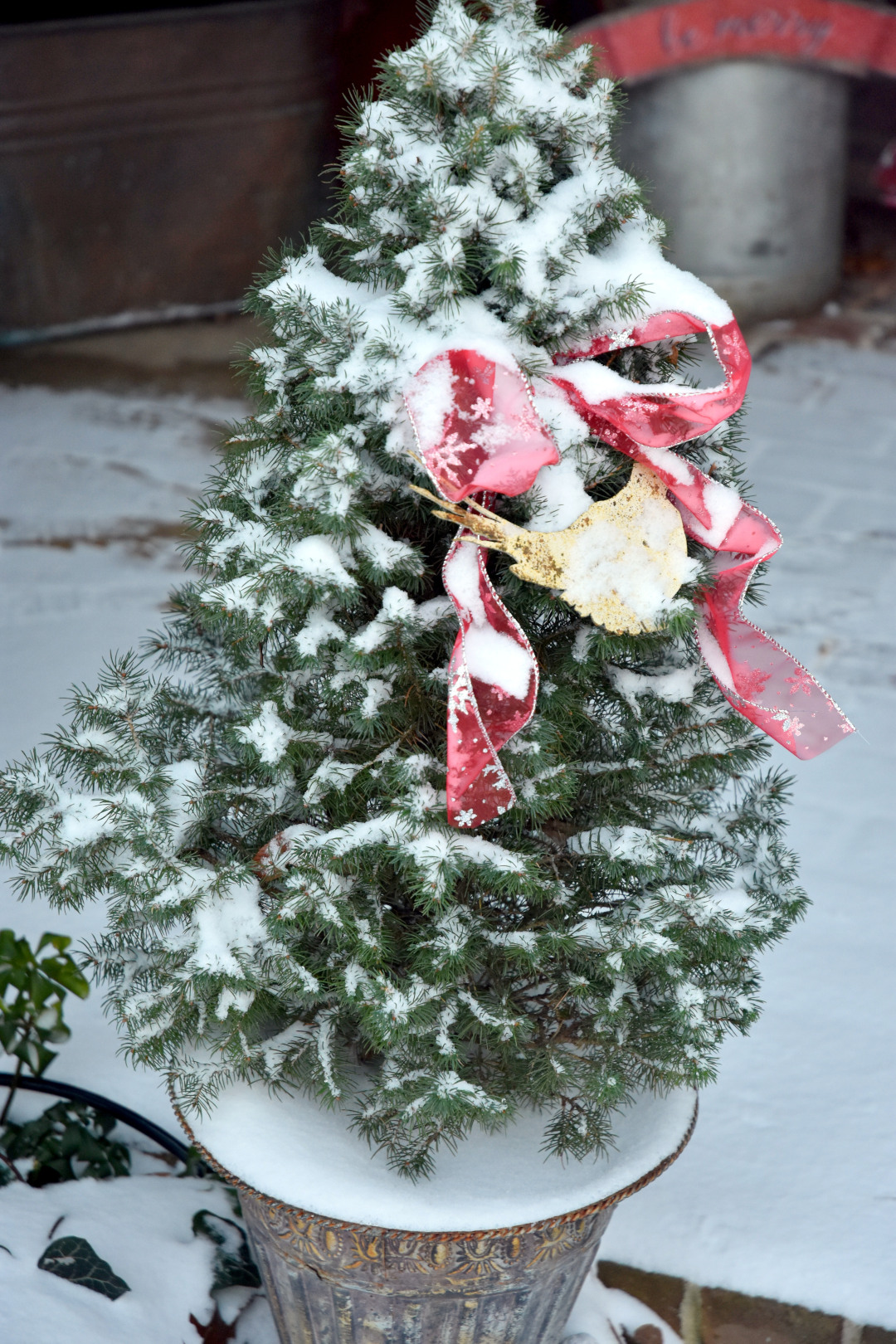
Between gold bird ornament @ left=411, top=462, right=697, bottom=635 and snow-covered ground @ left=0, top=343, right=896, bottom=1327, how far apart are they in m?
1.00

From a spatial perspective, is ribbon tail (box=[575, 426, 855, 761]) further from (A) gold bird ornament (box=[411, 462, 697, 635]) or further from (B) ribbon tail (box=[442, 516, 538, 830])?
(B) ribbon tail (box=[442, 516, 538, 830])

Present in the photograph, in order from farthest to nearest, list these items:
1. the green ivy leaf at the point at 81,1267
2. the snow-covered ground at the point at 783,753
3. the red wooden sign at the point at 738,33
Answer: the red wooden sign at the point at 738,33
the snow-covered ground at the point at 783,753
the green ivy leaf at the point at 81,1267

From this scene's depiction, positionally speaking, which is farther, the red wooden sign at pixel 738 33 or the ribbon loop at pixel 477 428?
the red wooden sign at pixel 738 33

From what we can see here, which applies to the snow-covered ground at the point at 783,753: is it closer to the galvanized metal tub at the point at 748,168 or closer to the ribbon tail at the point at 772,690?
the galvanized metal tub at the point at 748,168

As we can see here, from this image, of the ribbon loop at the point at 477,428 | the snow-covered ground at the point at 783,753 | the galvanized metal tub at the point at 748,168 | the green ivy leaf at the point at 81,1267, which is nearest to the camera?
the ribbon loop at the point at 477,428

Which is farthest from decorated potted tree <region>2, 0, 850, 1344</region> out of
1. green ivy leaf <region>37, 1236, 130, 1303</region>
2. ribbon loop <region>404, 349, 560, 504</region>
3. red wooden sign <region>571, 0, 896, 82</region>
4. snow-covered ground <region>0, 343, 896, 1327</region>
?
red wooden sign <region>571, 0, 896, 82</region>

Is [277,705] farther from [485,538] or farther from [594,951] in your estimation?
[594,951]

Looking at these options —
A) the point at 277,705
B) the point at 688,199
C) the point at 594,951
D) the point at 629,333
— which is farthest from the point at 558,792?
the point at 688,199

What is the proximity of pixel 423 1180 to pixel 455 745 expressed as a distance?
0.45m

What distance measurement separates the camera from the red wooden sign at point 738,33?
4324mm

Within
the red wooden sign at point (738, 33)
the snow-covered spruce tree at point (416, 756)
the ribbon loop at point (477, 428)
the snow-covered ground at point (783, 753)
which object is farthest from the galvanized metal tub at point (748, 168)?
the ribbon loop at point (477, 428)

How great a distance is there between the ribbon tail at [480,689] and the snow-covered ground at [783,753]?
901 millimetres

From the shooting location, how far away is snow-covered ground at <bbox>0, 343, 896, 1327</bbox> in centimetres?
164

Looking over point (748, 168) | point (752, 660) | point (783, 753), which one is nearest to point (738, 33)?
point (748, 168)
